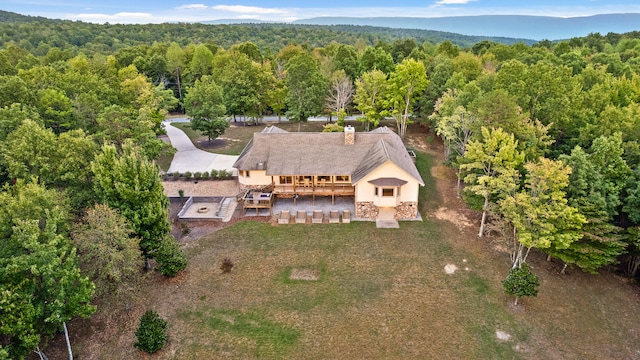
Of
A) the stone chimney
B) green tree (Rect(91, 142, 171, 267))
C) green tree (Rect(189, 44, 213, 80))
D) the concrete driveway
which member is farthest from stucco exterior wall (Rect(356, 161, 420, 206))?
green tree (Rect(189, 44, 213, 80))

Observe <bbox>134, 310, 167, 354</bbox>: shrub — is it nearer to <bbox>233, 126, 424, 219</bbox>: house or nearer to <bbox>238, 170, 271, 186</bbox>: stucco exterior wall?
<bbox>233, 126, 424, 219</bbox>: house

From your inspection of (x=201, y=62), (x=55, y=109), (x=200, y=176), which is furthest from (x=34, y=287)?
(x=201, y=62)

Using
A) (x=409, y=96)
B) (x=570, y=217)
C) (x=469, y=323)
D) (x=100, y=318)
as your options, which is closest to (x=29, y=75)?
(x=100, y=318)

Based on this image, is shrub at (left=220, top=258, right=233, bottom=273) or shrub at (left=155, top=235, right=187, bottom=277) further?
shrub at (left=220, top=258, right=233, bottom=273)

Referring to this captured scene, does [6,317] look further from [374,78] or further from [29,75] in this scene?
[374,78]

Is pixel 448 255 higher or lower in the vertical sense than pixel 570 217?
lower

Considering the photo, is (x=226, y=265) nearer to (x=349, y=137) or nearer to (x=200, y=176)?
(x=349, y=137)
